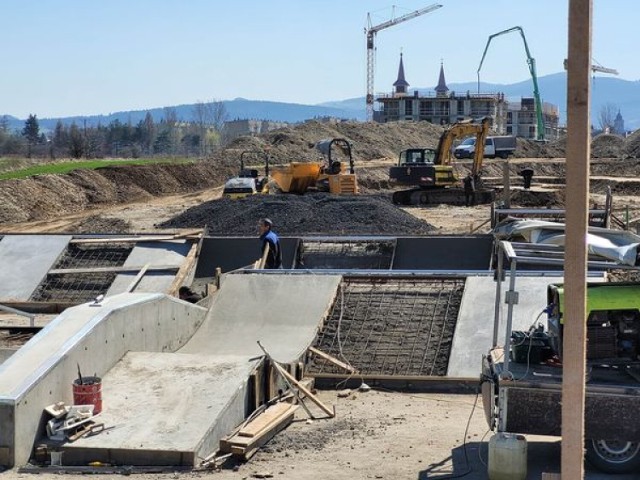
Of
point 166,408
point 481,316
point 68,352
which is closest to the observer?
point 68,352

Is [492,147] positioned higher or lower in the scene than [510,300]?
higher

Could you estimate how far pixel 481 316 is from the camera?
14016mm

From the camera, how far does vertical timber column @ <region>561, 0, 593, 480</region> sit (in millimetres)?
3541

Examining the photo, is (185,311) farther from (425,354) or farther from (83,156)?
(83,156)

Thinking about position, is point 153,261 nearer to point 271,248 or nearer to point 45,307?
point 45,307

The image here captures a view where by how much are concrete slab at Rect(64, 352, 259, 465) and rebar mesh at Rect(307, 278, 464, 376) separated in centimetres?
251

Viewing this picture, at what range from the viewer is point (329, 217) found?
26.7 metres

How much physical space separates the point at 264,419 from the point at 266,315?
4.65m

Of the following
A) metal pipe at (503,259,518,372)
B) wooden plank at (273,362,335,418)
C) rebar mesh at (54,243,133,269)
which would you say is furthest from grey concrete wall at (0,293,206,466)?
rebar mesh at (54,243,133,269)

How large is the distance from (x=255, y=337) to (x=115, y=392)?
3.81 metres

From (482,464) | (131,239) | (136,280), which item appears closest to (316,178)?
(131,239)

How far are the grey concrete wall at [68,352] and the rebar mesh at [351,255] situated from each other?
7.29 meters

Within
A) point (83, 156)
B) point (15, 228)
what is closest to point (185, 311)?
point (15, 228)

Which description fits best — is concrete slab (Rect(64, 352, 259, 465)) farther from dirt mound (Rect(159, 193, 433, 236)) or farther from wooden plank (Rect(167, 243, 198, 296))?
dirt mound (Rect(159, 193, 433, 236))
